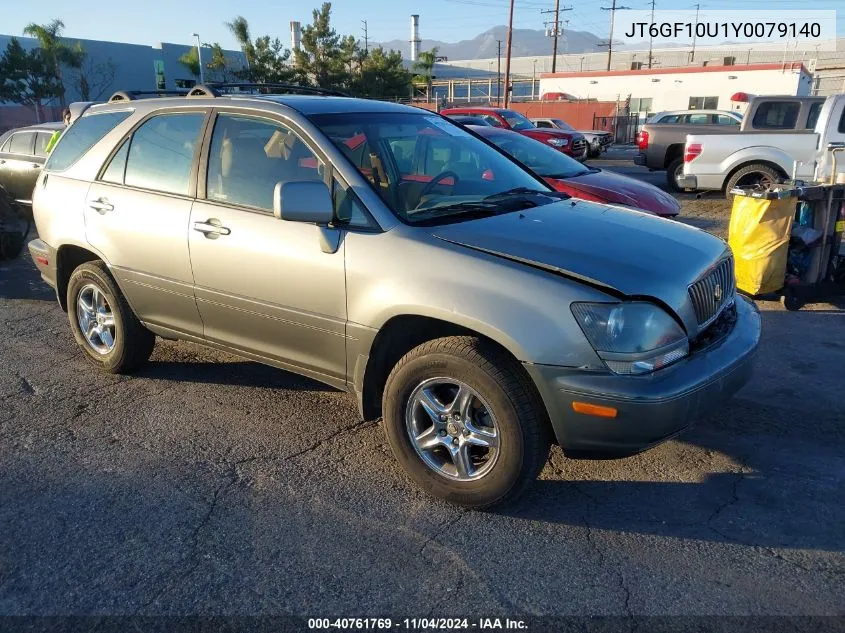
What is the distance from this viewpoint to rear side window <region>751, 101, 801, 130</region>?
1120 cm

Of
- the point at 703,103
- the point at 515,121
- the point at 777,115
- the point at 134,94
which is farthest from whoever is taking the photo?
the point at 703,103

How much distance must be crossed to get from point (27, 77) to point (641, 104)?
35837 millimetres

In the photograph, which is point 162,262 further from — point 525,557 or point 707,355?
point 707,355

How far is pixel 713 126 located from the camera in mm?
14133

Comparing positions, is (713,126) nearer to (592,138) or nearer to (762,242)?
(762,242)

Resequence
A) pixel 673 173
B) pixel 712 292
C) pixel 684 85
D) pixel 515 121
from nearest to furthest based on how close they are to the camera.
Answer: pixel 712 292 → pixel 673 173 → pixel 515 121 → pixel 684 85

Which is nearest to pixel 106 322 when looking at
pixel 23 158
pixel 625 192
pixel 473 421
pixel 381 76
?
pixel 473 421

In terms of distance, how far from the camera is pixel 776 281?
6137mm

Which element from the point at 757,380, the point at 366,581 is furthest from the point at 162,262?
the point at 757,380

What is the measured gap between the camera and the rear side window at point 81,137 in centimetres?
456

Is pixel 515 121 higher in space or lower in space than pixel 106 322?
higher

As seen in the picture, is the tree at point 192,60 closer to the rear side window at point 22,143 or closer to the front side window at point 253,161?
the rear side window at point 22,143

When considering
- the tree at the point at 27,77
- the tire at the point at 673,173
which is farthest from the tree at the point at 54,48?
the tire at the point at 673,173

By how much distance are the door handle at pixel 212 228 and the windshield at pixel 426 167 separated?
776mm
